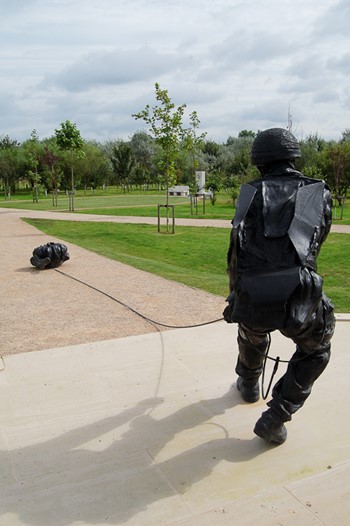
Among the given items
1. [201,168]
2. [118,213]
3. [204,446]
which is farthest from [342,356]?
[201,168]

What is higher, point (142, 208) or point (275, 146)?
point (275, 146)

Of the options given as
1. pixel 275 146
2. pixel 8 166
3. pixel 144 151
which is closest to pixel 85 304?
pixel 275 146

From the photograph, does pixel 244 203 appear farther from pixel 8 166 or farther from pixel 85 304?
pixel 8 166

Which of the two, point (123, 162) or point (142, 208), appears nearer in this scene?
point (142, 208)

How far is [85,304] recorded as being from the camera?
23.4ft

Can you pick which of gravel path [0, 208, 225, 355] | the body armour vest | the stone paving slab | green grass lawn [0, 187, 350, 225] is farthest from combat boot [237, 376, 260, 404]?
green grass lawn [0, 187, 350, 225]

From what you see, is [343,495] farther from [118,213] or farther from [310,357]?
[118,213]

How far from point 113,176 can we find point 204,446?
58.9 meters

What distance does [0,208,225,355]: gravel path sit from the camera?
18.7ft

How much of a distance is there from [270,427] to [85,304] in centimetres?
446

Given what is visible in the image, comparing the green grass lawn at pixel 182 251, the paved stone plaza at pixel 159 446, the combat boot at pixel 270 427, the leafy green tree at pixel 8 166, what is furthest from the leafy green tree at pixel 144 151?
the combat boot at pixel 270 427

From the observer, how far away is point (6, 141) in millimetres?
62469

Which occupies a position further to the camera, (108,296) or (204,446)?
(108,296)

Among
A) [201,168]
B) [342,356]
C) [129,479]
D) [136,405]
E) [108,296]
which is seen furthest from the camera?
[201,168]
